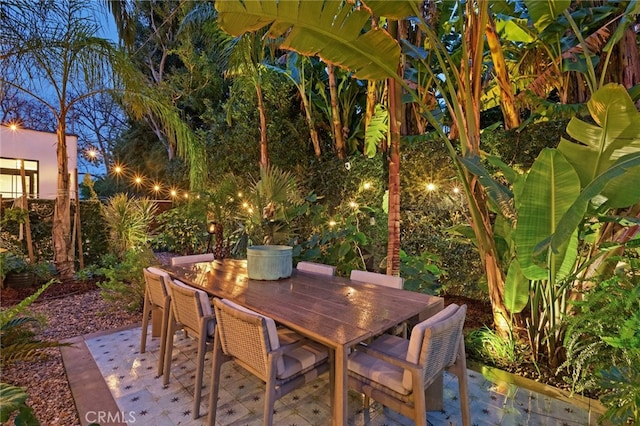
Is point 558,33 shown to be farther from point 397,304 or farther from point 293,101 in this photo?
point 293,101

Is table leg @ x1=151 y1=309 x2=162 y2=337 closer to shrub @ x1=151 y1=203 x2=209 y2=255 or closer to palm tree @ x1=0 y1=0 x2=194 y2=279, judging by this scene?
palm tree @ x1=0 y1=0 x2=194 y2=279

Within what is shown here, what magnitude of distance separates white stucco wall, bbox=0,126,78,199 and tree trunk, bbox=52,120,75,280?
421 centimetres

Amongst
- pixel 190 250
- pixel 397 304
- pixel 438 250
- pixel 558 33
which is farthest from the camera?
pixel 190 250

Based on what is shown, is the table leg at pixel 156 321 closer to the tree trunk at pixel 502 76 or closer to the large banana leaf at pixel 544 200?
the large banana leaf at pixel 544 200

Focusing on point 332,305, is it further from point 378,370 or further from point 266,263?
point 266,263

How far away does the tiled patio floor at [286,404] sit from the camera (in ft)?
7.01

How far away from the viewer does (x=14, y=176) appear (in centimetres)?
949

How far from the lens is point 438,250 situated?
4.64m

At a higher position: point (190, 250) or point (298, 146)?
point (298, 146)

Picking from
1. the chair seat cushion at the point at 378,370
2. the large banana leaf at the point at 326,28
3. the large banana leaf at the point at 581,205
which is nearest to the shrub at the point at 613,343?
the large banana leaf at the point at 581,205

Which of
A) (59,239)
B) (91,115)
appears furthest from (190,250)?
(91,115)

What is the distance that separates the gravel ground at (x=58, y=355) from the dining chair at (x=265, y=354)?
1187mm

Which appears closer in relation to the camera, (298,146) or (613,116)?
(613,116)

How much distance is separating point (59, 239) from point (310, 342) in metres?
5.23
